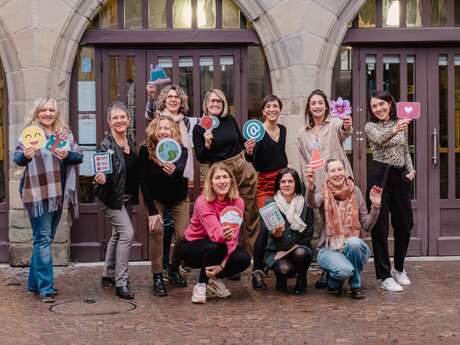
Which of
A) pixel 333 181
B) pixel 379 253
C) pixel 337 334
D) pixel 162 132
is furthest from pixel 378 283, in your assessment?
pixel 162 132

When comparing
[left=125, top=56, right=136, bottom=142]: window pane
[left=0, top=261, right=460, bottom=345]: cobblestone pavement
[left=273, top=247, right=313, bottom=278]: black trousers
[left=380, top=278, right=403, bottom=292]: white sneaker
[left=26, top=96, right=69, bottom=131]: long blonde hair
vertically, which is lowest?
[left=0, top=261, right=460, bottom=345]: cobblestone pavement

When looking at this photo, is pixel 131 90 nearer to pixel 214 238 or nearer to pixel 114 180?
pixel 114 180

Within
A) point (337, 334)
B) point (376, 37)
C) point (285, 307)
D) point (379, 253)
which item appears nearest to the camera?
point (337, 334)

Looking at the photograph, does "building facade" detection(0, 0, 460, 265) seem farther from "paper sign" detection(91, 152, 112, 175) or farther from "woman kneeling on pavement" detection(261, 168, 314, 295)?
"paper sign" detection(91, 152, 112, 175)

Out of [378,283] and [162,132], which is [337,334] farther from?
[162,132]

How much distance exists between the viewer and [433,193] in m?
9.59

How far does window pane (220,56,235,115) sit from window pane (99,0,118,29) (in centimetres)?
132

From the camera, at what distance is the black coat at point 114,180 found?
739 centimetres

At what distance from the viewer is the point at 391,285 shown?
7.72m

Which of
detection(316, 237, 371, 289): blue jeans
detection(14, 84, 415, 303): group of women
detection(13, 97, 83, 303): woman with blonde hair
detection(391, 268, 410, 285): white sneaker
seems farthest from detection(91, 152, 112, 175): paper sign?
detection(391, 268, 410, 285): white sneaker

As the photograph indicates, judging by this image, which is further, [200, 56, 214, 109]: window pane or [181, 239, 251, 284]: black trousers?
[200, 56, 214, 109]: window pane

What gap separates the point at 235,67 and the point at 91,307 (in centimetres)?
360

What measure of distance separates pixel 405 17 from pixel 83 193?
433 centimetres

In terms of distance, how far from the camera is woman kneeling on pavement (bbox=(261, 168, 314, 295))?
7461 millimetres
